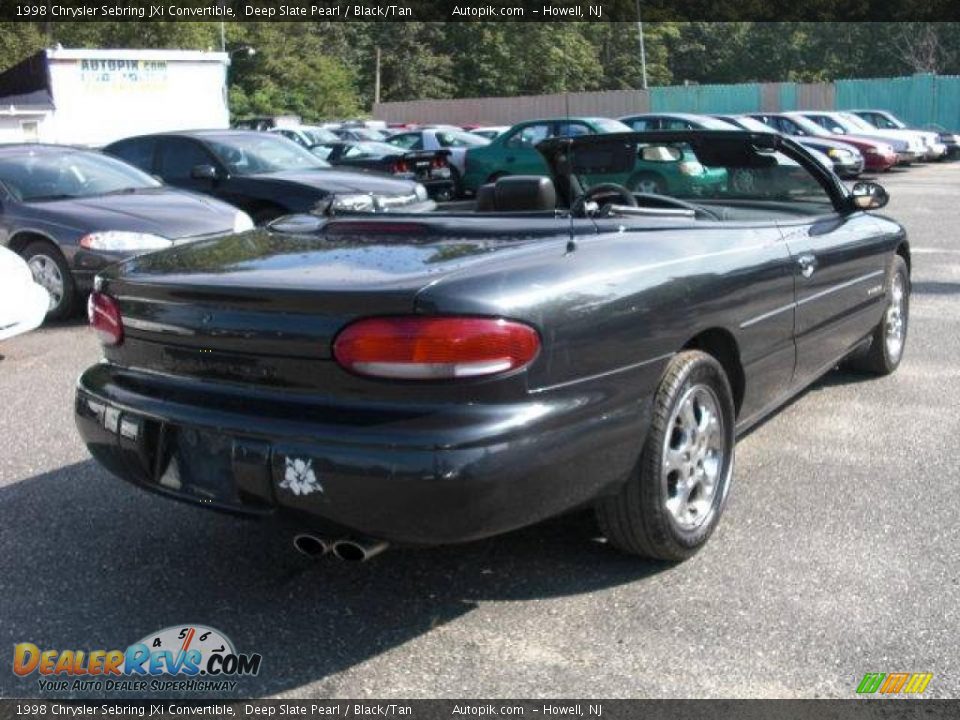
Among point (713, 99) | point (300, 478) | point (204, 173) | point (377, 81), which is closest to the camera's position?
point (300, 478)

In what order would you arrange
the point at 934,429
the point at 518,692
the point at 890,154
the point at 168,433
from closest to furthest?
the point at 518,692 → the point at 168,433 → the point at 934,429 → the point at 890,154

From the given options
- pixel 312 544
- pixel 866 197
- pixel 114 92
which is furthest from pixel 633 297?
pixel 114 92

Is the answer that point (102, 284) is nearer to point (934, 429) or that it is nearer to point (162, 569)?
point (162, 569)

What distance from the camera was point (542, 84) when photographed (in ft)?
207

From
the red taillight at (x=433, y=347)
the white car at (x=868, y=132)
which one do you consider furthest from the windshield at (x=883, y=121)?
the red taillight at (x=433, y=347)

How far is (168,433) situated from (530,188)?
1753 millimetres

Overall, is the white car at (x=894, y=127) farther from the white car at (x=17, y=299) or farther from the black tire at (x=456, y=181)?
the white car at (x=17, y=299)

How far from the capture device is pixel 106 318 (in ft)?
12.3

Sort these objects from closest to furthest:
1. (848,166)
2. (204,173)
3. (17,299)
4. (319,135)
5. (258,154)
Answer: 1. (17,299)
2. (204,173)
3. (258,154)
4. (848,166)
5. (319,135)

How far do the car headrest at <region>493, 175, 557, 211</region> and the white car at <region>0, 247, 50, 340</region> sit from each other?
3.89m

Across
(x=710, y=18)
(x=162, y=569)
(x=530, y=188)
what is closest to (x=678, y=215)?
(x=530, y=188)

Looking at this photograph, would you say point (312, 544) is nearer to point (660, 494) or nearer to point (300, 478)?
point (300, 478)

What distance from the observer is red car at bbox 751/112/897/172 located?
78.8ft

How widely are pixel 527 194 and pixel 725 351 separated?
985mm
